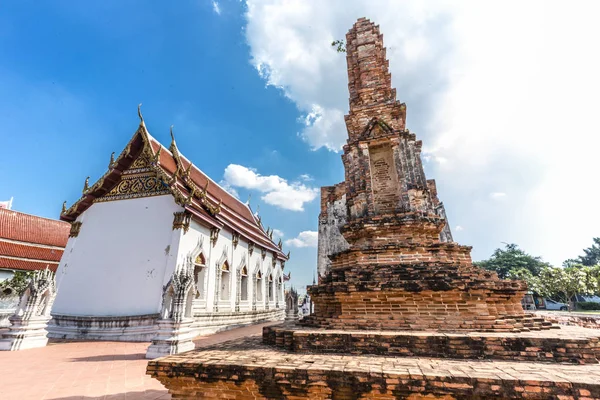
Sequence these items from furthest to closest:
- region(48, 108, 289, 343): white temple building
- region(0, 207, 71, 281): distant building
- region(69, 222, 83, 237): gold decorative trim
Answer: region(0, 207, 71, 281): distant building → region(69, 222, 83, 237): gold decorative trim → region(48, 108, 289, 343): white temple building

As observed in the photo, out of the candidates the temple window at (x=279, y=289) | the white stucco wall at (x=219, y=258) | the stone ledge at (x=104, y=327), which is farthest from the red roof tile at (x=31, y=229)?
the temple window at (x=279, y=289)

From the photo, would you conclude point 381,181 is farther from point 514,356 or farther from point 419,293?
point 514,356

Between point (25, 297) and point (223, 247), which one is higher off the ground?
point (223, 247)

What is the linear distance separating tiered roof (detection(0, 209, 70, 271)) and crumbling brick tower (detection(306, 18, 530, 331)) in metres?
15.2

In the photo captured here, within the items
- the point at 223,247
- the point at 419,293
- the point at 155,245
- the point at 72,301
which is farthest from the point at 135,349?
the point at 419,293

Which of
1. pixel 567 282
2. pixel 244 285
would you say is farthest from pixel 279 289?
pixel 567 282

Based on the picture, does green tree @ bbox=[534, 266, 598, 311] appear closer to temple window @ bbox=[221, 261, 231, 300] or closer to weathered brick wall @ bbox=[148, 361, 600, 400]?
temple window @ bbox=[221, 261, 231, 300]

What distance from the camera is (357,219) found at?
18.0 ft

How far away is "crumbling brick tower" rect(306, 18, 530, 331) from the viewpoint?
152 inches

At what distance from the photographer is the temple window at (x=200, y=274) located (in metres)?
10.8

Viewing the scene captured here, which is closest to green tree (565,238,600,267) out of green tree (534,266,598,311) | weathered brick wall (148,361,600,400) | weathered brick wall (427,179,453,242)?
green tree (534,266,598,311)

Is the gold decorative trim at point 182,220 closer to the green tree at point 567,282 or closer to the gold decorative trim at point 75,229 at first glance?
the gold decorative trim at point 75,229

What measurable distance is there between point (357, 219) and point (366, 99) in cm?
320

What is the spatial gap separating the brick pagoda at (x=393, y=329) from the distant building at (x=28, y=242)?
1587 centimetres
